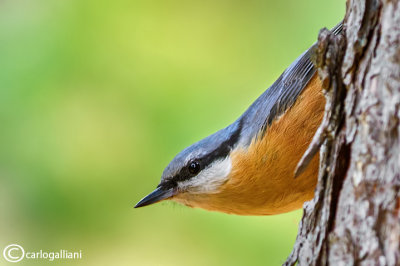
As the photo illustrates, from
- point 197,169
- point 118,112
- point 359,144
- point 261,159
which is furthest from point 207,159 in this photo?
point 359,144

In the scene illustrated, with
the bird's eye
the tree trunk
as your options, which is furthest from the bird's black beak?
the tree trunk

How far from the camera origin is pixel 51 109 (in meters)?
4.59

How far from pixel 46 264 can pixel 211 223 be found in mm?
1357

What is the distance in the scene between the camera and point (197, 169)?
367cm

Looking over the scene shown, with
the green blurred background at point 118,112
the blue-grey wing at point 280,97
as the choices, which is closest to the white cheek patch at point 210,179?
the blue-grey wing at point 280,97

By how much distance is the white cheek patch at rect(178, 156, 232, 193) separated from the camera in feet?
11.4

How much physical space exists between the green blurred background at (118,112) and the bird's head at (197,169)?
2.04 feet

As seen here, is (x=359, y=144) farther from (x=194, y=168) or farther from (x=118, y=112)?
(x=118, y=112)

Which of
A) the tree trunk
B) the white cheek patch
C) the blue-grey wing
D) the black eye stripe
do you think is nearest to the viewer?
the tree trunk

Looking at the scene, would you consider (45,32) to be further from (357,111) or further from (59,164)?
(357,111)

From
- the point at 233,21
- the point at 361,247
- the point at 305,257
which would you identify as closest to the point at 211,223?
the point at 233,21

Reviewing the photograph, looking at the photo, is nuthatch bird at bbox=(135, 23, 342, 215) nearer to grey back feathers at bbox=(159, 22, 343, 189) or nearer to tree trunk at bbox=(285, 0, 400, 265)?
grey back feathers at bbox=(159, 22, 343, 189)

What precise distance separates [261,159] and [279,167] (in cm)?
13

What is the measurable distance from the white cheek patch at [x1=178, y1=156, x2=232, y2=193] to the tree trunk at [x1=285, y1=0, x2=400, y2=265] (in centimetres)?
137
